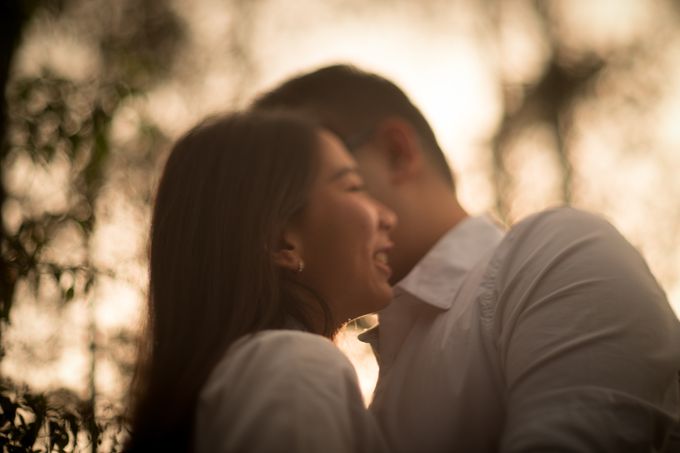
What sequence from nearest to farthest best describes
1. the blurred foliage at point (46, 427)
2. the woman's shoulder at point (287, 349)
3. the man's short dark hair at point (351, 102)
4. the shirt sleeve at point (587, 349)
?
the woman's shoulder at point (287, 349) → the shirt sleeve at point (587, 349) → the blurred foliage at point (46, 427) → the man's short dark hair at point (351, 102)

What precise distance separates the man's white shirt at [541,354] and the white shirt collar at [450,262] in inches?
0.5

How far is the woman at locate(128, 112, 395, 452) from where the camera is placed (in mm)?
1342

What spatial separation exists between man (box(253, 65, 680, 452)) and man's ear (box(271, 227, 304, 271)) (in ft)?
1.39

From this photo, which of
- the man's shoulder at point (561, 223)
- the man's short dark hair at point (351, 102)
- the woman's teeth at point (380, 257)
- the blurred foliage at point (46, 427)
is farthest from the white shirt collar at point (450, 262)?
the blurred foliage at point (46, 427)

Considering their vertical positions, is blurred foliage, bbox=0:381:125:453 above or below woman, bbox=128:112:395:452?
below

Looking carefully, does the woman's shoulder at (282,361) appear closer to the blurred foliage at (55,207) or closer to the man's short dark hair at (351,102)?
the blurred foliage at (55,207)

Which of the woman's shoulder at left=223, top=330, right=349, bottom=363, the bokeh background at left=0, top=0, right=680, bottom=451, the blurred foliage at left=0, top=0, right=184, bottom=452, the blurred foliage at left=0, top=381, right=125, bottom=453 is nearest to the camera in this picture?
the woman's shoulder at left=223, top=330, right=349, bottom=363

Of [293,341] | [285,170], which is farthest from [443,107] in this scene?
[293,341]

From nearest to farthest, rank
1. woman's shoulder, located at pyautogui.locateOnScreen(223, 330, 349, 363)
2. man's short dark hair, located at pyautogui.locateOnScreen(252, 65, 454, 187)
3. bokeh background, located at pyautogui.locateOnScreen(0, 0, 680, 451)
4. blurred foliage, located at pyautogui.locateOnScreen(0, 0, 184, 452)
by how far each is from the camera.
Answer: woman's shoulder, located at pyautogui.locateOnScreen(223, 330, 349, 363) < blurred foliage, located at pyautogui.locateOnScreen(0, 0, 184, 452) < bokeh background, located at pyautogui.locateOnScreen(0, 0, 680, 451) < man's short dark hair, located at pyautogui.locateOnScreen(252, 65, 454, 187)

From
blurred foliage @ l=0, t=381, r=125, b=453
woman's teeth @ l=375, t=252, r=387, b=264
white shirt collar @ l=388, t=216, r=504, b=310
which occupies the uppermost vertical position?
woman's teeth @ l=375, t=252, r=387, b=264

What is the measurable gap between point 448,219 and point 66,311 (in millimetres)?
1760

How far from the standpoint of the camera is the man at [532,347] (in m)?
1.61

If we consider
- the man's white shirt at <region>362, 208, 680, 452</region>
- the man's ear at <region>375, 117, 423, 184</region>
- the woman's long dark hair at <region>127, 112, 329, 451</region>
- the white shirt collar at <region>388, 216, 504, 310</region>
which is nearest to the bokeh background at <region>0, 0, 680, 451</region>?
the man's ear at <region>375, 117, 423, 184</region>

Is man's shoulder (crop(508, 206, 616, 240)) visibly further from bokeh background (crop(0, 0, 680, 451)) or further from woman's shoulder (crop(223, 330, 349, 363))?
bokeh background (crop(0, 0, 680, 451))
